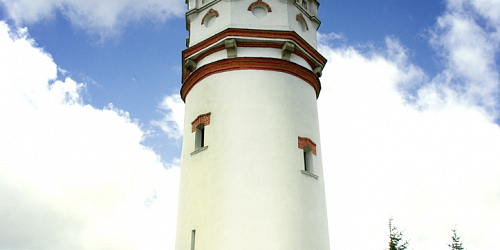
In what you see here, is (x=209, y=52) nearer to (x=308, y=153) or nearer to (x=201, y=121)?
(x=201, y=121)

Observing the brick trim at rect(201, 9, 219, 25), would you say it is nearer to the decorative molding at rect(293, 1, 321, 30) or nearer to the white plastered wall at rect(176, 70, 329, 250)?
the white plastered wall at rect(176, 70, 329, 250)

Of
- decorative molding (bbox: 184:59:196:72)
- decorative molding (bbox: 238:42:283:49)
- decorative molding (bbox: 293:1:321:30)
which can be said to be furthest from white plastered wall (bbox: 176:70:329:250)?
decorative molding (bbox: 293:1:321:30)

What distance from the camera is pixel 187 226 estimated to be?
42.7 feet

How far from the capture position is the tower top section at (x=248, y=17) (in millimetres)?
15117

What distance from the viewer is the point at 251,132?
13148 mm

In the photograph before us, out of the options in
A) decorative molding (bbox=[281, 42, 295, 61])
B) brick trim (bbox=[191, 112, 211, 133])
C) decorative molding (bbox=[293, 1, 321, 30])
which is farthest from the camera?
decorative molding (bbox=[293, 1, 321, 30])

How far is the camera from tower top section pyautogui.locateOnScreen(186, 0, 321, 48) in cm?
1512

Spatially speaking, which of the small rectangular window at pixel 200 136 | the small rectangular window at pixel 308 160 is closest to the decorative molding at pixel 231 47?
the small rectangular window at pixel 200 136

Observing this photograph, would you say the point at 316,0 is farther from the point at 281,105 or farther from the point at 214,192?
the point at 214,192

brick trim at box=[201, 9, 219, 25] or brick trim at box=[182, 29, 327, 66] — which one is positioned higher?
brick trim at box=[201, 9, 219, 25]

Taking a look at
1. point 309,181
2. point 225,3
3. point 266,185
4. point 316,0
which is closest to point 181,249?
point 266,185

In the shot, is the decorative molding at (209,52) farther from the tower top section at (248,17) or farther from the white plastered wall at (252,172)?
the white plastered wall at (252,172)

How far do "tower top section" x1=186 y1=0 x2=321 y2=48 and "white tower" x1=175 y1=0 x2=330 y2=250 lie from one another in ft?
0.12

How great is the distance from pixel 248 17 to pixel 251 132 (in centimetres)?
455
